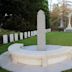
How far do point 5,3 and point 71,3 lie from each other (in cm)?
2754

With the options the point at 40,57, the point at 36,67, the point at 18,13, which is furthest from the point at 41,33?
the point at 18,13

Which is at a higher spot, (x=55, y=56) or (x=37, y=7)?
(x=37, y=7)

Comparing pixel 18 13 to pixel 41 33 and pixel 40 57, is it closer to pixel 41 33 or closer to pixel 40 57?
pixel 41 33

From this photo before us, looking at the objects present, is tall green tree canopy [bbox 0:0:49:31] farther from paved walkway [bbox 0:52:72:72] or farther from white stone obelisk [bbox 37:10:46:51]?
paved walkway [bbox 0:52:72:72]

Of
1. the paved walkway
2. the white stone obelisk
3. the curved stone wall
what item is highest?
the white stone obelisk

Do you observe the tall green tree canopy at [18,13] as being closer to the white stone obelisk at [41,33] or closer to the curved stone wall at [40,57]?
the white stone obelisk at [41,33]

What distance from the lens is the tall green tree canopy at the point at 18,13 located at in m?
20.6

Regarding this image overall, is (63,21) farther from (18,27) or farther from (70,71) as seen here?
(70,71)

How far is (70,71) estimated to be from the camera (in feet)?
23.1

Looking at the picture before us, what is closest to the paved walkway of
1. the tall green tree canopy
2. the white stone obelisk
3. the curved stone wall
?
the curved stone wall

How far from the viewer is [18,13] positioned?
22031mm

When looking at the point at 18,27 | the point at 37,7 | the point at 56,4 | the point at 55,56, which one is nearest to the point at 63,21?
the point at 56,4

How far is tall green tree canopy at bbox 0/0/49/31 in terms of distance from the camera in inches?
811

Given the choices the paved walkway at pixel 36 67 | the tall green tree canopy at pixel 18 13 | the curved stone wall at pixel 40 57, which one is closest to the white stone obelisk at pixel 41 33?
the curved stone wall at pixel 40 57
